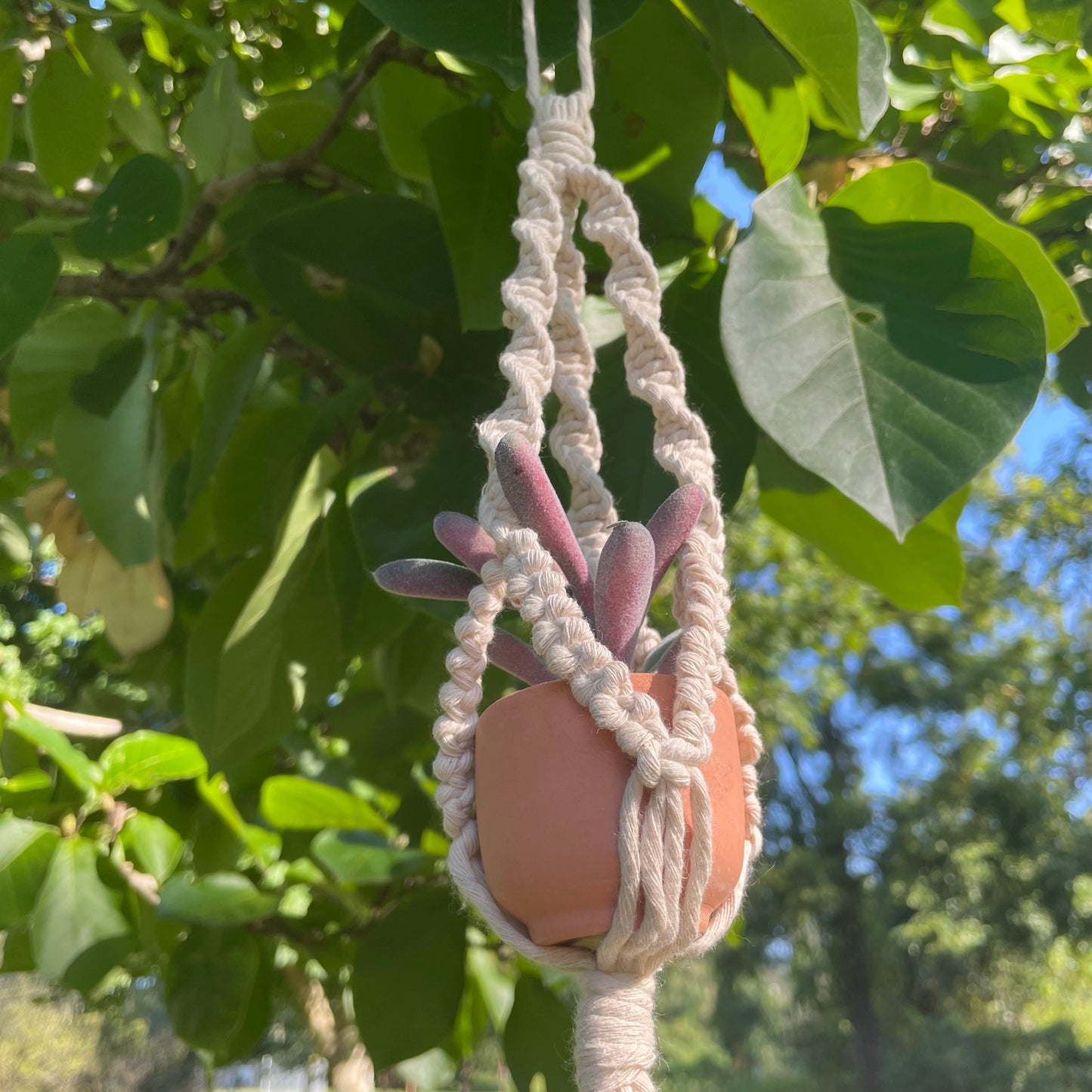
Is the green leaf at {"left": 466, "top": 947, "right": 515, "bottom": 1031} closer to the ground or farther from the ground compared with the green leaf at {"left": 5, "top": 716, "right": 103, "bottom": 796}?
closer to the ground

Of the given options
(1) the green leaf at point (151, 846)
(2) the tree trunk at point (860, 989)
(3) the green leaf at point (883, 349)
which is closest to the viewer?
(3) the green leaf at point (883, 349)

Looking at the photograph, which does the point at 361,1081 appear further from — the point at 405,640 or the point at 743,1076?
the point at 743,1076

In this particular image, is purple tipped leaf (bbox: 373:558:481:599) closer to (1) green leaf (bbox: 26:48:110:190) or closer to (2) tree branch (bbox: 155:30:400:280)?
(2) tree branch (bbox: 155:30:400:280)

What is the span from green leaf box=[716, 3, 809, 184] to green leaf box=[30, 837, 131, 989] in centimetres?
49

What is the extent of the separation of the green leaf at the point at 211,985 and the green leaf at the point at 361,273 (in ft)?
1.30

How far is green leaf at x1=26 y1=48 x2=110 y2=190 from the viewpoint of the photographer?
0.59m

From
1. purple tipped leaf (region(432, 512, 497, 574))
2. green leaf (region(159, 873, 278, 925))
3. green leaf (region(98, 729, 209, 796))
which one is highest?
purple tipped leaf (region(432, 512, 497, 574))

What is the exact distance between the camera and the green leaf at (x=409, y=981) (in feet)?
1.73

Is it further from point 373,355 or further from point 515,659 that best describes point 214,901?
point 515,659

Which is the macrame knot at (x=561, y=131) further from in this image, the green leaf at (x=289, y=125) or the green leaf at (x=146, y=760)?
the green leaf at (x=146, y=760)

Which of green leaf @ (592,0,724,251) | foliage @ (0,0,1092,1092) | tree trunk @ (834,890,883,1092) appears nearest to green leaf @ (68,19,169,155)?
foliage @ (0,0,1092,1092)

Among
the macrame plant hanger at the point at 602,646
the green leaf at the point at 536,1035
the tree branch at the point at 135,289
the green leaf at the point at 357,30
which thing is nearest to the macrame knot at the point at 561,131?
the macrame plant hanger at the point at 602,646

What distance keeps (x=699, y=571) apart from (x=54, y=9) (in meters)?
0.62

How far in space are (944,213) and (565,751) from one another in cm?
27
